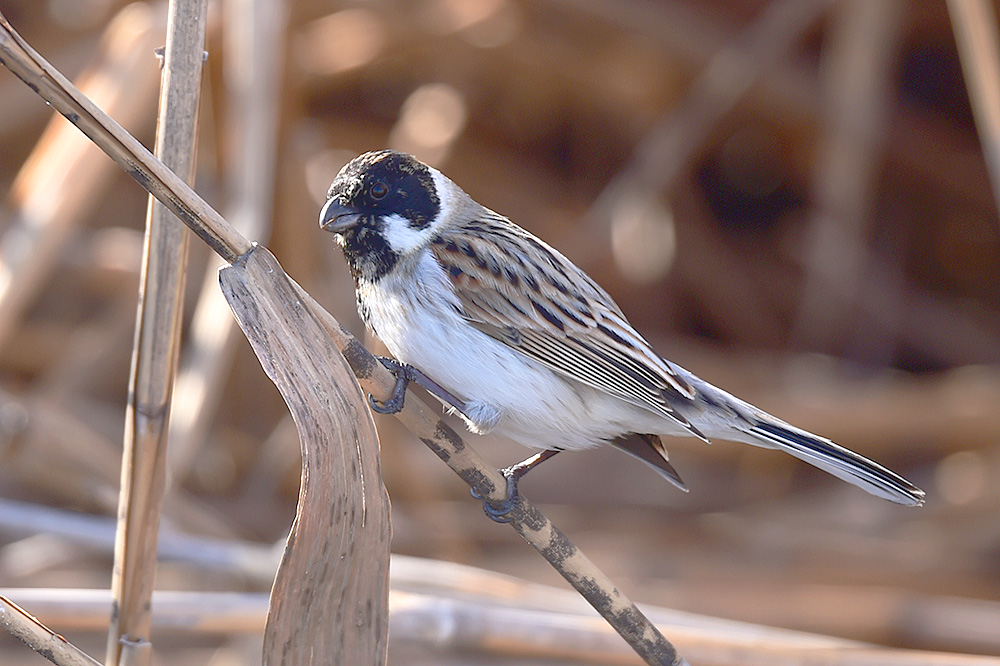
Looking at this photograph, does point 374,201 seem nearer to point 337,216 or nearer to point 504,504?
point 337,216

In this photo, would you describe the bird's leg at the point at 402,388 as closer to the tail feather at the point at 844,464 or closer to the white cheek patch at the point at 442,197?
the white cheek patch at the point at 442,197

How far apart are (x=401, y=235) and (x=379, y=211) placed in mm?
74

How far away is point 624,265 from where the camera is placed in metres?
4.62

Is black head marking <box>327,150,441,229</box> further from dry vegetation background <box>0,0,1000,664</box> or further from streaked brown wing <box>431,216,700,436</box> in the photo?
dry vegetation background <box>0,0,1000,664</box>

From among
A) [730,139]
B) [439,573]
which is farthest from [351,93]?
[439,573]

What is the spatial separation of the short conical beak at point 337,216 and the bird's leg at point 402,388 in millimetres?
309

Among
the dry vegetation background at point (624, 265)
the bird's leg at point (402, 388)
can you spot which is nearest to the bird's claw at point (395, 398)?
the bird's leg at point (402, 388)

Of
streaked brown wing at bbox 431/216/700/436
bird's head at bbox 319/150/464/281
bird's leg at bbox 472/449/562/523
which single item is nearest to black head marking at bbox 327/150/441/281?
bird's head at bbox 319/150/464/281

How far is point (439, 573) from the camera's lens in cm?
256

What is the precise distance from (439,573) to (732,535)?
1.56 meters

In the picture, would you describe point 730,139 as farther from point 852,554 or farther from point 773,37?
point 852,554

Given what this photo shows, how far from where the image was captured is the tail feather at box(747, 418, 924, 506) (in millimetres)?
1964

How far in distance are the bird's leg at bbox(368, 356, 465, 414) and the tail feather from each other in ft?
2.11

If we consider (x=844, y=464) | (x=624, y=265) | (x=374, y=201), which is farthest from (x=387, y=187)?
(x=624, y=265)
